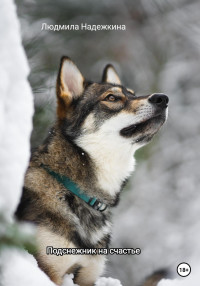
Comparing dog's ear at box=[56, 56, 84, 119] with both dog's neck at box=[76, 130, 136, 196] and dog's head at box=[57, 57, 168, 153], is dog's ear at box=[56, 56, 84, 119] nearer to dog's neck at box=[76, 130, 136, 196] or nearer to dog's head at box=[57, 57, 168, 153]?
dog's head at box=[57, 57, 168, 153]

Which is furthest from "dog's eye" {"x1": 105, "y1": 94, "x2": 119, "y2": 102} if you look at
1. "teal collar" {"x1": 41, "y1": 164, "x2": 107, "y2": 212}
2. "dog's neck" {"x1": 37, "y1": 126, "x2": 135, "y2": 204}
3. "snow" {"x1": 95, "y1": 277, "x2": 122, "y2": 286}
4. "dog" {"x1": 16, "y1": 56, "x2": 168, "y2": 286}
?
"snow" {"x1": 95, "y1": 277, "x2": 122, "y2": 286}

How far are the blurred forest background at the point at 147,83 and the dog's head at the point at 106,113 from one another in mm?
139

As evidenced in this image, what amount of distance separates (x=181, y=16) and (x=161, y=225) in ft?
7.95

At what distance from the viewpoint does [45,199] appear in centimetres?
245

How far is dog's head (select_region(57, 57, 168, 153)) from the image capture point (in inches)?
105

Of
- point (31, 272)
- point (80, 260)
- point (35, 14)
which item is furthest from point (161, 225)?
point (31, 272)

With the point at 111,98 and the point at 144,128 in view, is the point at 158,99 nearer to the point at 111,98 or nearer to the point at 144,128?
the point at 144,128

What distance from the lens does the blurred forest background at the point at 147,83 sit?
109 inches

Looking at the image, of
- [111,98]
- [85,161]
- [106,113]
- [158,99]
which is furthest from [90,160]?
[158,99]

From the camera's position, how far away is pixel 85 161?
2.65 m

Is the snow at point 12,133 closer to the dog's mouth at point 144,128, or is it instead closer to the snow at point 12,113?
the snow at point 12,113

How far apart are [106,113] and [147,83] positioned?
2.34 metres

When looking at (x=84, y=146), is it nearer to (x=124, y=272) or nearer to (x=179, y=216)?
(x=124, y=272)

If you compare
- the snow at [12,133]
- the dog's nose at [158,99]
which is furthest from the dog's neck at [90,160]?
the snow at [12,133]
